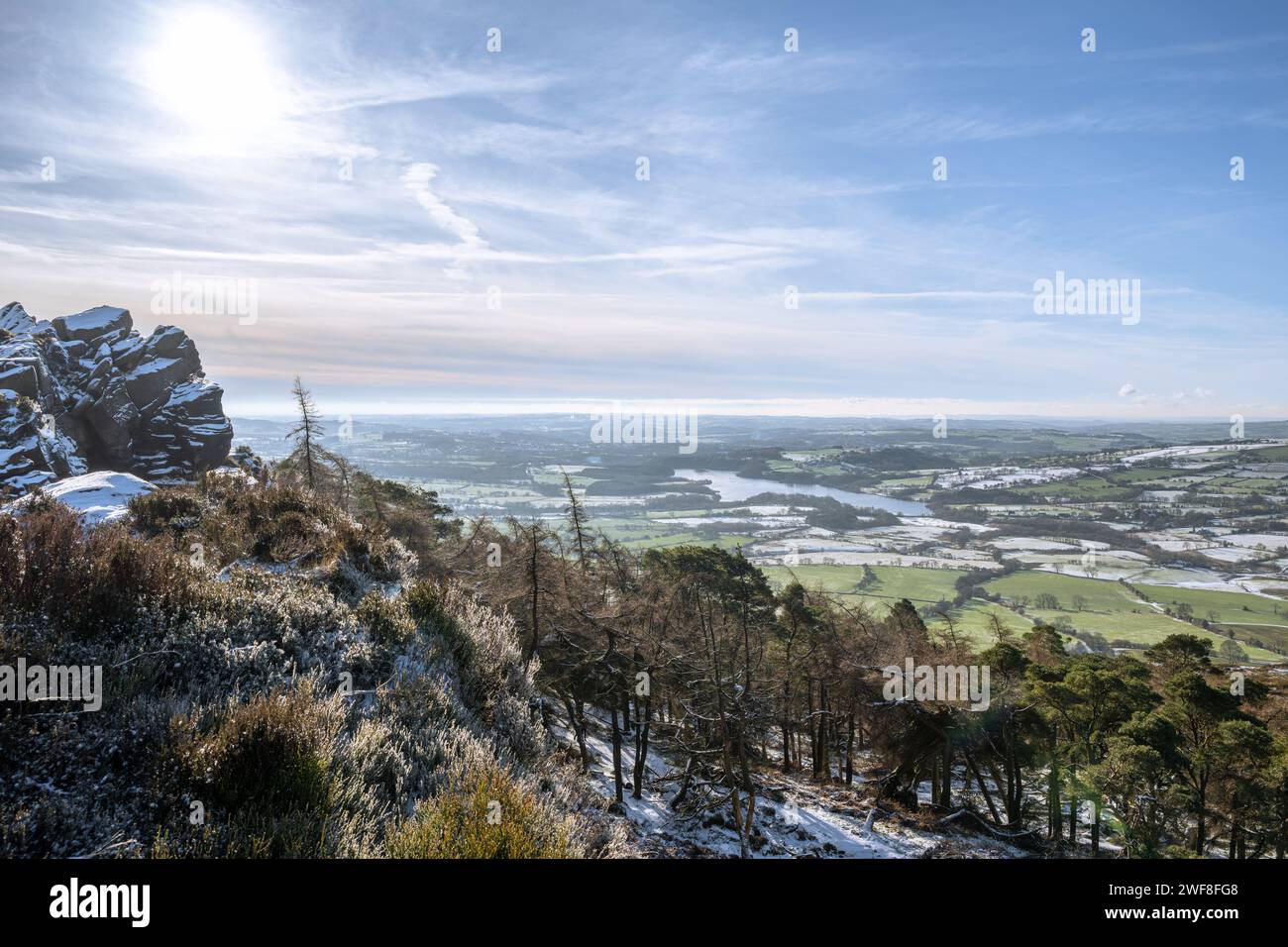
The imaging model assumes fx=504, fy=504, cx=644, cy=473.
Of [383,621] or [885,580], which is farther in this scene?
[885,580]

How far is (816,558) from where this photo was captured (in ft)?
261

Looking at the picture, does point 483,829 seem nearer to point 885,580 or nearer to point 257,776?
point 257,776

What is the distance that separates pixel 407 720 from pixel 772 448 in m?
157

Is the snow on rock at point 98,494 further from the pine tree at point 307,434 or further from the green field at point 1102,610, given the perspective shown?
the green field at point 1102,610

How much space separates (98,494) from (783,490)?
433 feet

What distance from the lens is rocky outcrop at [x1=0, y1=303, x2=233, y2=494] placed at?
31.5 meters

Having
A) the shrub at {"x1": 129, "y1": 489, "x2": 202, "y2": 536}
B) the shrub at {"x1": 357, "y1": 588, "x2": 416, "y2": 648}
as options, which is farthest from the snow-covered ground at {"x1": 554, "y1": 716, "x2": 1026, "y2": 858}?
the shrub at {"x1": 129, "y1": 489, "x2": 202, "y2": 536}

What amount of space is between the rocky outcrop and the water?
102 metres

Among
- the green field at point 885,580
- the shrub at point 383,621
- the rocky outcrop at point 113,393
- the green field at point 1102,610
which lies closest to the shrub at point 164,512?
the shrub at point 383,621

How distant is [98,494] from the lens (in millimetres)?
15477

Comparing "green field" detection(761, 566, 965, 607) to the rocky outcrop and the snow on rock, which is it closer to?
Answer: the snow on rock

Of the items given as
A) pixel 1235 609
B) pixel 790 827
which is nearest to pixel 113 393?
pixel 790 827
